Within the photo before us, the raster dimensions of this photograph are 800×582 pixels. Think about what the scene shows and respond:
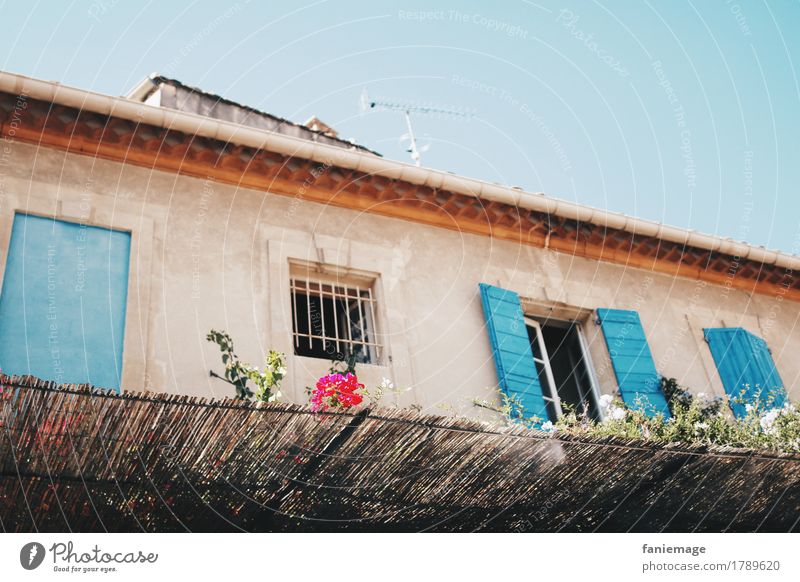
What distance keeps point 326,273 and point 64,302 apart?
2530mm

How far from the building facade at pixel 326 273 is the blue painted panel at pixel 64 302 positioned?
0.6 inches

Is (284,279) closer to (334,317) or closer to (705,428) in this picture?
(334,317)

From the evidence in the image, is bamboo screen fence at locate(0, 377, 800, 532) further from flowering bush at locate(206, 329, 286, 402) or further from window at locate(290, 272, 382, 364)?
window at locate(290, 272, 382, 364)

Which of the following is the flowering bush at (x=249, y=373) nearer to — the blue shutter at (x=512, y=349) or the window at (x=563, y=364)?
the blue shutter at (x=512, y=349)

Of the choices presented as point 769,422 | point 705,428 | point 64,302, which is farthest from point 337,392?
point 769,422

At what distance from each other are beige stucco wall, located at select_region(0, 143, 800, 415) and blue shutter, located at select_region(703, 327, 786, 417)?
0.14m

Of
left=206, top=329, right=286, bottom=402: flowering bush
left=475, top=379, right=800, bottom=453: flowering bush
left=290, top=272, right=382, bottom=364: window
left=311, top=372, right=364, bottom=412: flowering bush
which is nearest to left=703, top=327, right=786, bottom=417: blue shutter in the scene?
left=475, top=379, right=800, bottom=453: flowering bush

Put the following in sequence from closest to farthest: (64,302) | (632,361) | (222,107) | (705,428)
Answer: (64,302), (705,428), (632,361), (222,107)

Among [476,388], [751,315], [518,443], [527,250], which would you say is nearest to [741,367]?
[751,315]

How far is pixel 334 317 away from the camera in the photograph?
346 inches

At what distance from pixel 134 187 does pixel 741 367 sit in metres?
6.76

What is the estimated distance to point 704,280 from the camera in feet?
36.3

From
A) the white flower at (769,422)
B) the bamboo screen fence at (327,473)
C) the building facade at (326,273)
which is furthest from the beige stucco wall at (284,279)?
the white flower at (769,422)
